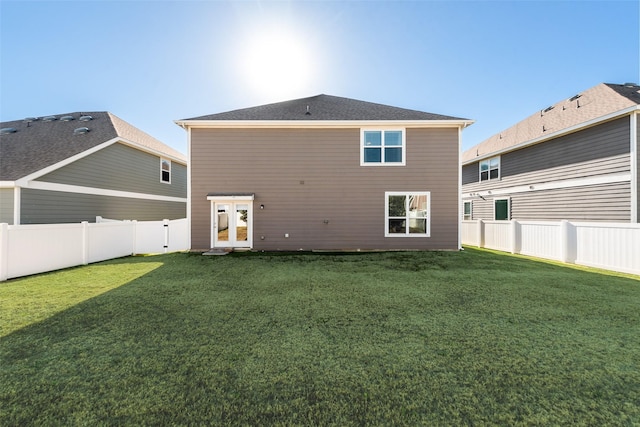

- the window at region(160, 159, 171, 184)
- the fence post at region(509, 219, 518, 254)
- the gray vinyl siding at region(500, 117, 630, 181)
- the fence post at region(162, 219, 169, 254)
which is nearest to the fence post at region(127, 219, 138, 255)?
the fence post at region(162, 219, 169, 254)

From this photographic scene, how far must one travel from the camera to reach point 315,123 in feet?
32.9

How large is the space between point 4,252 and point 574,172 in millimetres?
18788

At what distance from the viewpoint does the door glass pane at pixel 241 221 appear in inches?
408

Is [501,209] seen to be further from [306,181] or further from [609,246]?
[306,181]

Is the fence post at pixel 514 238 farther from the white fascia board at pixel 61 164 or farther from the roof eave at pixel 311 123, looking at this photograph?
the white fascia board at pixel 61 164

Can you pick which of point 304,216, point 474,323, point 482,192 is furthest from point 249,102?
point 482,192

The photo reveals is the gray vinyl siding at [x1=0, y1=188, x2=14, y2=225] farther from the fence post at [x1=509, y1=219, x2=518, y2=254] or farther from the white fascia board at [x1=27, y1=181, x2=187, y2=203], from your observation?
the fence post at [x1=509, y1=219, x2=518, y2=254]

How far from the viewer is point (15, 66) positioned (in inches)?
474

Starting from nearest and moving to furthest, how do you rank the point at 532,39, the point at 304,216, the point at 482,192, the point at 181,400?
1. the point at 181,400
2. the point at 304,216
3. the point at 532,39
4. the point at 482,192

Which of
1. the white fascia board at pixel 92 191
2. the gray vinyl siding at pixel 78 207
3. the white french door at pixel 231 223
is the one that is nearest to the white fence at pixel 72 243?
the white french door at pixel 231 223

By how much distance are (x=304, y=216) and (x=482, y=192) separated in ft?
39.4

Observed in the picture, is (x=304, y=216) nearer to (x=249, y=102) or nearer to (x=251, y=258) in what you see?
(x=251, y=258)

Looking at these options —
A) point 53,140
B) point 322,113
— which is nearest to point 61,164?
point 53,140

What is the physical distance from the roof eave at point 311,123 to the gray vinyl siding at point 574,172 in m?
4.88
